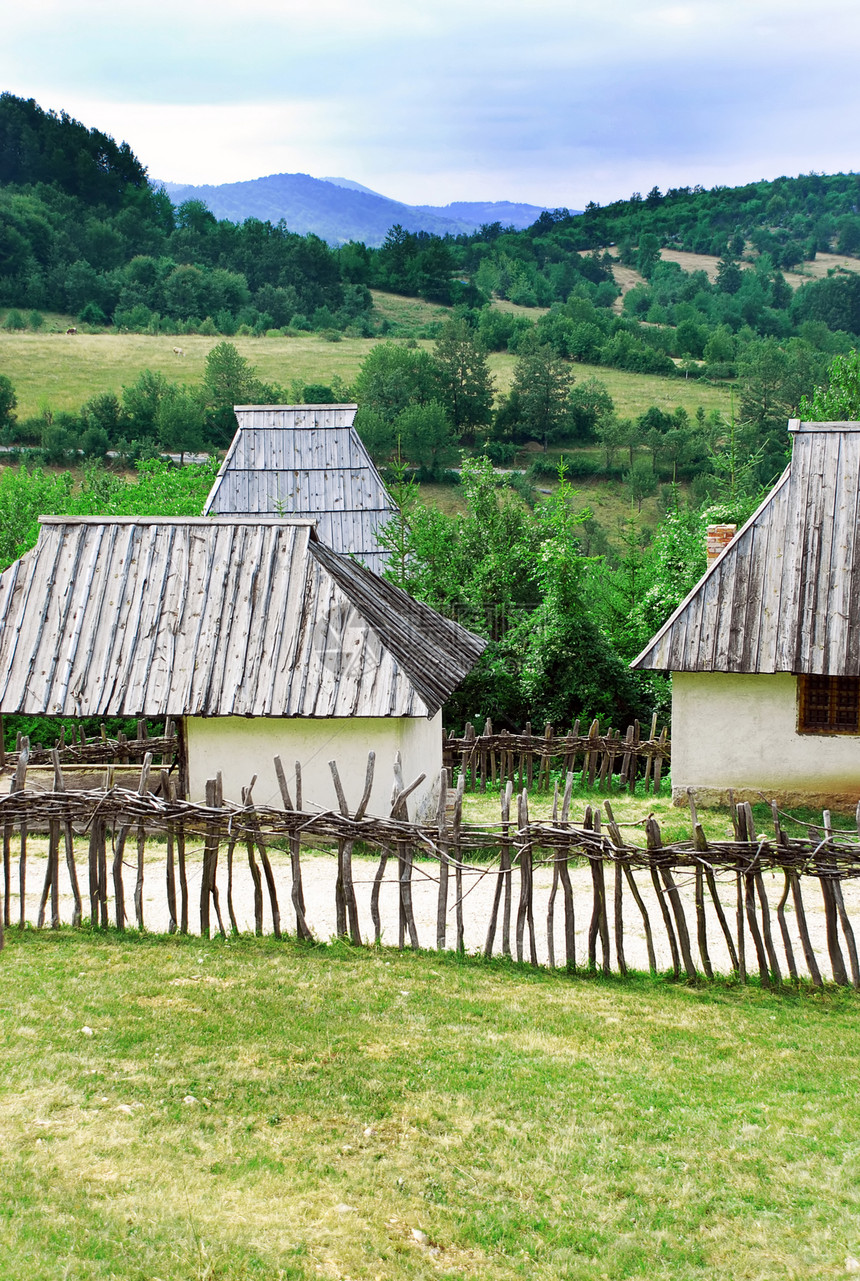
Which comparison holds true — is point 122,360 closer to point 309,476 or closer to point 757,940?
point 309,476

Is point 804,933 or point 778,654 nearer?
point 804,933

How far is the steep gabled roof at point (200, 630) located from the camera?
1448 cm

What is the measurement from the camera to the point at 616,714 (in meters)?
22.8

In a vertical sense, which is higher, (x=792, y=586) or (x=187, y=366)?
(x=187, y=366)

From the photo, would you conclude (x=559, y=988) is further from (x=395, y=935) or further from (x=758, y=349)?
(x=758, y=349)

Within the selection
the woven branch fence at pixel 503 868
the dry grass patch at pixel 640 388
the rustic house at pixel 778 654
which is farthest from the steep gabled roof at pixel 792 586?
the dry grass patch at pixel 640 388

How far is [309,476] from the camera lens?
3120 centimetres

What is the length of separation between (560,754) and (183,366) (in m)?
60.4

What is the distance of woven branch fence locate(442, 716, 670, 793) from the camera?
63.1 feet

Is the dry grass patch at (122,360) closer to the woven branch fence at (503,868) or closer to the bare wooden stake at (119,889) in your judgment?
the woven branch fence at (503,868)

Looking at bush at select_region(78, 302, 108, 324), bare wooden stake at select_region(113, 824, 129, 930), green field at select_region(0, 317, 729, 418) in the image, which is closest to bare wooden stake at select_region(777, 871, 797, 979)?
bare wooden stake at select_region(113, 824, 129, 930)

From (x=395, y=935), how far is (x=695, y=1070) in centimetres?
368

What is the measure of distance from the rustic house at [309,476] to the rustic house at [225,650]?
14.3 metres

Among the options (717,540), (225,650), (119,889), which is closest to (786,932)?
(119,889)
